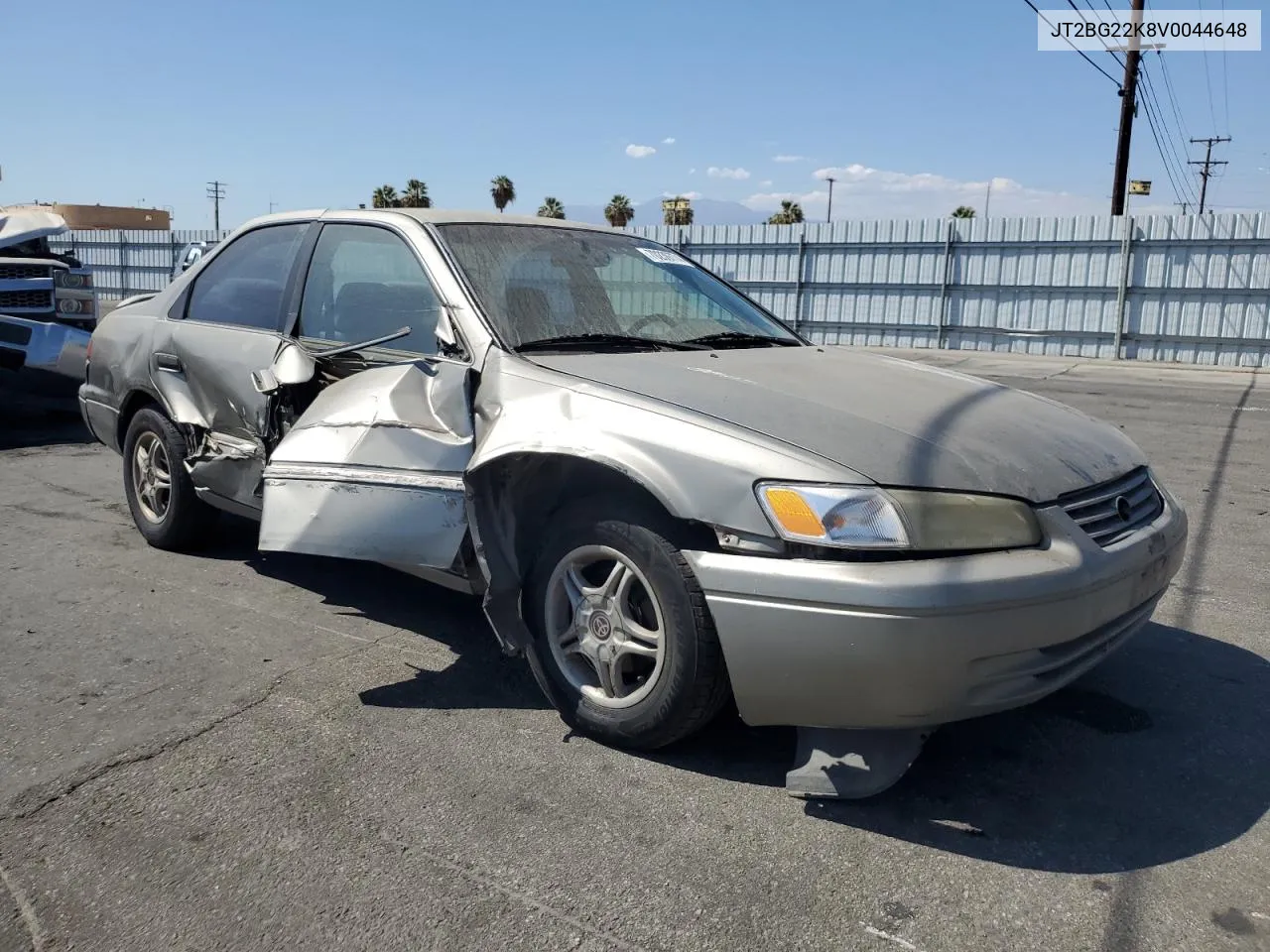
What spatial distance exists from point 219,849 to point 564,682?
1.05 meters

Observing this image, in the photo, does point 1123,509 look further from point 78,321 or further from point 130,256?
point 130,256

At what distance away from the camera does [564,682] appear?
123 inches

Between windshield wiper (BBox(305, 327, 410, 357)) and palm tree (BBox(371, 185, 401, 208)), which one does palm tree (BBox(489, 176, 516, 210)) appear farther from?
windshield wiper (BBox(305, 327, 410, 357))

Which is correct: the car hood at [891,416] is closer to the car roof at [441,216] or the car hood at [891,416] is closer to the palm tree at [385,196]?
the car roof at [441,216]

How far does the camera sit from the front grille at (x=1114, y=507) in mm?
2824

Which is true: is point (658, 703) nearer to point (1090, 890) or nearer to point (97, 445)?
point (1090, 890)

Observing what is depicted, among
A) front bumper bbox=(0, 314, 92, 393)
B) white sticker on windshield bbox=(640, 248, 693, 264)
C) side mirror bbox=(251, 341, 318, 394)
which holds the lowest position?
front bumper bbox=(0, 314, 92, 393)

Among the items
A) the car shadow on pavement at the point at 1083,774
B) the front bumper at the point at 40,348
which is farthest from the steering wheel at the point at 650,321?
the front bumper at the point at 40,348

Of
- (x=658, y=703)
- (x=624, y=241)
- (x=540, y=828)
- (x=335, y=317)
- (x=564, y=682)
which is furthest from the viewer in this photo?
(x=624, y=241)

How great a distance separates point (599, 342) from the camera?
353 centimetres

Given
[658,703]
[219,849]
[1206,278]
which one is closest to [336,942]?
[219,849]

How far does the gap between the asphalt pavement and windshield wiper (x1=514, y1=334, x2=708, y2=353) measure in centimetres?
118

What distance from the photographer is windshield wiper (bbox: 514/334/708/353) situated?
3393 mm

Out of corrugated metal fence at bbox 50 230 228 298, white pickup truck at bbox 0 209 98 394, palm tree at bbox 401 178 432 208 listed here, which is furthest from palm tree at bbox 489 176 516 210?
white pickup truck at bbox 0 209 98 394
